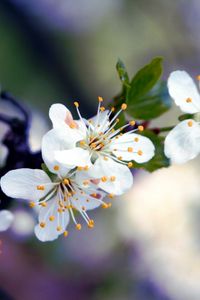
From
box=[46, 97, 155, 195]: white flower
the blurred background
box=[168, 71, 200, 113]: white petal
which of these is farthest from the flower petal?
the blurred background

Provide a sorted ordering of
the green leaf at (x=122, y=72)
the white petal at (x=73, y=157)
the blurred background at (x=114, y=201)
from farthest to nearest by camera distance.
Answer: the blurred background at (x=114, y=201)
the green leaf at (x=122, y=72)
the white petal at (x=73, y=157)

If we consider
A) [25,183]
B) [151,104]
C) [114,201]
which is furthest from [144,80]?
[114,201]

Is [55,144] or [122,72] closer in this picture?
[55,144]

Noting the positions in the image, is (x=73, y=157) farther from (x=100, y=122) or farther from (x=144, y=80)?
(x=144, y=80)

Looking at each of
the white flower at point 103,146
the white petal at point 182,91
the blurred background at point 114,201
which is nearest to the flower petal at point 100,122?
the white flower at point 103,146

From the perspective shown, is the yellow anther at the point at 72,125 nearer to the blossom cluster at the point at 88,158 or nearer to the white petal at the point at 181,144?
the blossom cluster at the point at 88,158

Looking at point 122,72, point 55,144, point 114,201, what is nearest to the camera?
point 55,144

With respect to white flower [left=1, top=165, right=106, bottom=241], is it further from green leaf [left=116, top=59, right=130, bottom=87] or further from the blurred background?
the blurred background

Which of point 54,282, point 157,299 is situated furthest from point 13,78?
point 157,299
